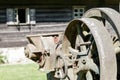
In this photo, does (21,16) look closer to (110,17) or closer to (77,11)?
(77,11)

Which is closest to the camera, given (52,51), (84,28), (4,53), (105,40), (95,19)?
(105,40)

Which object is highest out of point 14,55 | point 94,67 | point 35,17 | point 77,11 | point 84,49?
point 84,49

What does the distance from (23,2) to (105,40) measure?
12.6 meters

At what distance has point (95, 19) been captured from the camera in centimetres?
430

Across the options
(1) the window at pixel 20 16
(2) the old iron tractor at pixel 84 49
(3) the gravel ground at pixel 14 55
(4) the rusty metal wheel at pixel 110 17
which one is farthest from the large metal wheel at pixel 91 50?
(1) the window at pixel 20 16

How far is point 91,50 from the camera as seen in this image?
439 centimetres

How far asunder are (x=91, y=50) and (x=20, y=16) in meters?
12.4

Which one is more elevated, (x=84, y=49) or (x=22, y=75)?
(x=84, y=49)

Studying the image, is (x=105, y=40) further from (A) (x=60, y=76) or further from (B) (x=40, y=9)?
(B) (x=40, y=9)

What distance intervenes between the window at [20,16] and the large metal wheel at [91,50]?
36.1 ft

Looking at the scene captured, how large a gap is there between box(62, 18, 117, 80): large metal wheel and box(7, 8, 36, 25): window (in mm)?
11000

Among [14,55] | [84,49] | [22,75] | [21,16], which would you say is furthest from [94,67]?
[21,16]

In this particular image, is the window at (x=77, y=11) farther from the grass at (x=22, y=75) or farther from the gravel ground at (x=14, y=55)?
the grass at (x=22, y=75)

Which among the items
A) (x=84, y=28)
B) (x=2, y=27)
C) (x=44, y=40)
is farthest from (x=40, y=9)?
(x=84, y=28)
